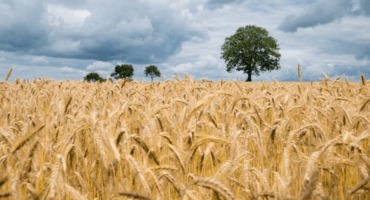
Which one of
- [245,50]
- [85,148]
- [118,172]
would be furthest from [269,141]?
[245,50]

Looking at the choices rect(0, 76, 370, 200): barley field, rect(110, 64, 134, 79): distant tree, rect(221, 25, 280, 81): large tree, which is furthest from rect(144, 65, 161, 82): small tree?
rect(0, 76, 370, 200): barley field

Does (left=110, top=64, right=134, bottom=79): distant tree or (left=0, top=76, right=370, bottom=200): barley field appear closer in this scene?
(left=0, top=76, right=370, bottom=200): barley field

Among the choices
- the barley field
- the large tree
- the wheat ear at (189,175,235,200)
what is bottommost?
the barley field

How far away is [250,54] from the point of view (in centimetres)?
5812

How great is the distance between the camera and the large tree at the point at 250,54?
58.2m

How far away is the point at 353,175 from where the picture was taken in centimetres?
243

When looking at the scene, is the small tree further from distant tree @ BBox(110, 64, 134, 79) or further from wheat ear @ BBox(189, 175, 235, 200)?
wheat ear @ BBox(189, 175, 235, 200)

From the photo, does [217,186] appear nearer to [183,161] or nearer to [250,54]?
[183,161]

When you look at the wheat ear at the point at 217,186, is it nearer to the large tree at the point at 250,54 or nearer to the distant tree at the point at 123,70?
the large tree at the point at 250,54

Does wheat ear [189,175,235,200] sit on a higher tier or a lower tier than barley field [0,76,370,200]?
higher

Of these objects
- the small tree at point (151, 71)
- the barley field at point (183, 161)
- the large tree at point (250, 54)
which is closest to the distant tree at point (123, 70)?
the small tree at point (151, 71)

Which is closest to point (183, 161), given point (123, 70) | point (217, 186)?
point (217, 186)

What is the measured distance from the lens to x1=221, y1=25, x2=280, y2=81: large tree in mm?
58156

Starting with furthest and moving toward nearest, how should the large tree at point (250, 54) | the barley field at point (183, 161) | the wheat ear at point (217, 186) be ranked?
the large tree at point (250, 54), the barley field at point (183, 161), the wheat ear at point (217, 186)
